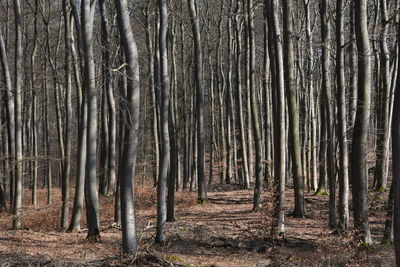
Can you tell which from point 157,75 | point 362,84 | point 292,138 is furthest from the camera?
point 292,138

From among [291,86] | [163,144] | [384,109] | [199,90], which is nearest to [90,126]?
[163,144]

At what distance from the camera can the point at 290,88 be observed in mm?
12711

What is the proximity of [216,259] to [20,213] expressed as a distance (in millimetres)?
6836

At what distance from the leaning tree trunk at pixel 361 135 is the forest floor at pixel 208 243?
2.11 ft

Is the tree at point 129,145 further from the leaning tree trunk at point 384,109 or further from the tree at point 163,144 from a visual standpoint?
the leaning tree trunk at point 384,109

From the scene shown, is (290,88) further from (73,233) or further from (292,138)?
(73,233)

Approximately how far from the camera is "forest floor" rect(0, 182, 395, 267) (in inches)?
327

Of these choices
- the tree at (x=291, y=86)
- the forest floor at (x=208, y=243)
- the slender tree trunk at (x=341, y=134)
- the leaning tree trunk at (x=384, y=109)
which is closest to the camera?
the forest floor at (x=208, y=243)

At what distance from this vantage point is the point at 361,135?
31.1 feet

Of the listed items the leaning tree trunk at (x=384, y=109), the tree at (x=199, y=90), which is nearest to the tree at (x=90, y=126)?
the tree at (x=199, y=90)

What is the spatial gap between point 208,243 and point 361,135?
13.7ft

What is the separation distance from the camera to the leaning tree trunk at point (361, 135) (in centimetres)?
941

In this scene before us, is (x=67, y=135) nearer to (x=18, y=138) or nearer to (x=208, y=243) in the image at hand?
(x=18, y=138)

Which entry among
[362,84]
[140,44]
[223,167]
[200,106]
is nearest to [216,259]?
[362,84]
